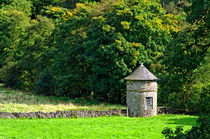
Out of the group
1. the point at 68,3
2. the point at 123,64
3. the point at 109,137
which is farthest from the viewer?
the point at 68,3

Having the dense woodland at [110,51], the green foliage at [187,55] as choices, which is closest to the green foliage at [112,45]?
the dense woodland at [110,51]

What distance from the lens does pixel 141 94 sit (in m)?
24.8

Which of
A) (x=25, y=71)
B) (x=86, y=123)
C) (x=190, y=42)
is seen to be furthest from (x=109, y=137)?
(x=25, y=71)

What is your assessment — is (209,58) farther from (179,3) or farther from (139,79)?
(179,3)

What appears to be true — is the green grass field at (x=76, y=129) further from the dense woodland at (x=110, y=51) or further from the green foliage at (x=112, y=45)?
the green foliage at (x=112, y=45)

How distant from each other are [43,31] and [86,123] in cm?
2757

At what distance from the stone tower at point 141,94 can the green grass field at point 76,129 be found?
12.2 ft

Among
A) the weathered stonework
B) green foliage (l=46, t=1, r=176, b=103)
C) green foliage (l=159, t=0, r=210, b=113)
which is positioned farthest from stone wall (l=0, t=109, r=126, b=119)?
green foliage (l=159, t=0, r=210, b=113)

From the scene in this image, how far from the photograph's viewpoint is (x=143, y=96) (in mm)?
24844

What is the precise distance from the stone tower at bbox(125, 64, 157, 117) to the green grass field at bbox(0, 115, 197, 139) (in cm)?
372

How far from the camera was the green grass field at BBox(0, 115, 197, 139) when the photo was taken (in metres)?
16.0

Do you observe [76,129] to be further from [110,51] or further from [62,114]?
[110,51]

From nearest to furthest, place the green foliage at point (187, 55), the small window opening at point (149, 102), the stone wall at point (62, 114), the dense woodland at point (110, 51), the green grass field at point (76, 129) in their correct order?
the green foliage at point (187, 55)
the green grass field at point (76, 129)
the stone wall at point (62, 114)
the small window opening at point (149, 102)
the dense woodland at point (110, 51)

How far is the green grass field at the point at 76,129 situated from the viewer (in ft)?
52.6
